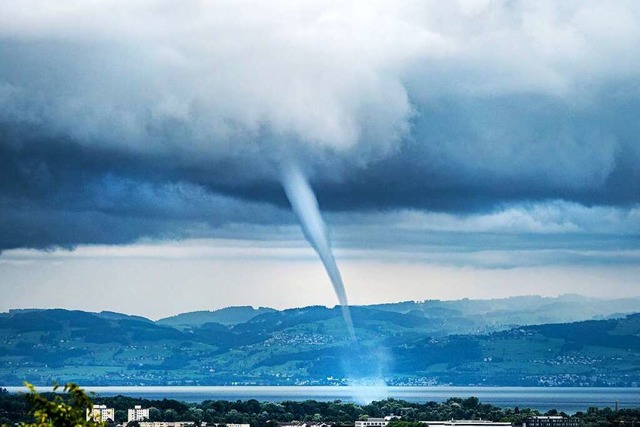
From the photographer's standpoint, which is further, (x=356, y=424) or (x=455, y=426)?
(x=356, y=424)

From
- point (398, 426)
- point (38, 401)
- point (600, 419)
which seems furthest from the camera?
point (600, 419)

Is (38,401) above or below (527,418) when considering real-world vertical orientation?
below

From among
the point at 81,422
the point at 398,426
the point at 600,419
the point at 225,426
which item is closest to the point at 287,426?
the point at 225,426

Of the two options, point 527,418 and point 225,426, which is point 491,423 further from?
point 225,426

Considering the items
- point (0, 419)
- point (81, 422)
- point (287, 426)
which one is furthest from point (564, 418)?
point (81, 422)

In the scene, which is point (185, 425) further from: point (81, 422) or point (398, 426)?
point (81, 422)

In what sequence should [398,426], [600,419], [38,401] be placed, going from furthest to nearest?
[600,419], [398,426], [38,401]
